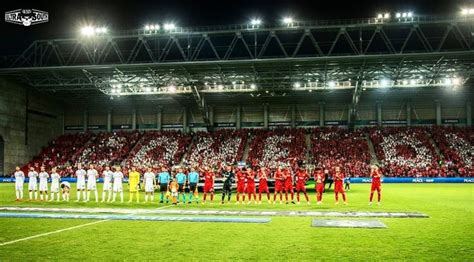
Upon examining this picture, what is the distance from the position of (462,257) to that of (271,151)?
45251 mm

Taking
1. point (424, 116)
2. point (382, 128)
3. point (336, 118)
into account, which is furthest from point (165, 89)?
point (424, 116)

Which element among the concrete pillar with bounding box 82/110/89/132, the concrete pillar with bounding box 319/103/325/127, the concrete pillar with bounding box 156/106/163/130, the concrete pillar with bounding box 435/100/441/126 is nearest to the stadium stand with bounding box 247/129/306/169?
the concrete pillar with bounding box 319/103/325/127

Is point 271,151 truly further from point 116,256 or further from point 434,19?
point 116,256

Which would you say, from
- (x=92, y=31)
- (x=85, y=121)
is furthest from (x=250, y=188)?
(x=85, y=121)

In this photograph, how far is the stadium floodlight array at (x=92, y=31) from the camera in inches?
1649

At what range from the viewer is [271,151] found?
54.1 meters

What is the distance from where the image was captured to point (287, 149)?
54125 millimetres

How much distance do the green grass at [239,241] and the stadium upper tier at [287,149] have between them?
36278 millimetres

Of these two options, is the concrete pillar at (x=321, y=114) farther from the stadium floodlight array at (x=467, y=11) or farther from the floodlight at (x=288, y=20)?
the stadium floodlight array at (x=467, y=11)

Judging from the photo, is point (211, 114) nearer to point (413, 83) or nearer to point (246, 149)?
point (246, 149)

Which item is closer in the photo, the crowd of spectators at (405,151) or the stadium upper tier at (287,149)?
the crowd of spectators at (405,151)

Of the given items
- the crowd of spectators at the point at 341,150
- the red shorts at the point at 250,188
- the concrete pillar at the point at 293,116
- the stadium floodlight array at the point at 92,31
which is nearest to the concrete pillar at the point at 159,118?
the concrete pillar at the point at 293,116

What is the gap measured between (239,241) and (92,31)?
36.2 metres

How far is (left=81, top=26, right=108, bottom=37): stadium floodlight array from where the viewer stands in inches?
1649
